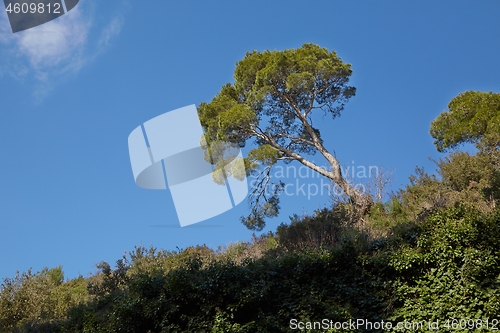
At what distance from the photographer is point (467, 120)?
58.0 feet

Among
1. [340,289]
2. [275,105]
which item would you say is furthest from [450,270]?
[275,105]

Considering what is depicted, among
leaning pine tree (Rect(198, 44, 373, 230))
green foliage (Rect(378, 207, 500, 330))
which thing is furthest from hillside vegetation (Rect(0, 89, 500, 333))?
leaning pine tree (Rect(198, 44, 373, 230))

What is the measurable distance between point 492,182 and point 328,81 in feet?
25.8

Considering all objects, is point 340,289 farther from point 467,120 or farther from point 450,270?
point 467,120

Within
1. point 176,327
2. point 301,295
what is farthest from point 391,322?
point 176,327

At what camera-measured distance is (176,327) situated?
7.31m

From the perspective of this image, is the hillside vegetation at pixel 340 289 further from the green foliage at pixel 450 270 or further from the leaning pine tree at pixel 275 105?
the leaning pine tree at pixel 275 105

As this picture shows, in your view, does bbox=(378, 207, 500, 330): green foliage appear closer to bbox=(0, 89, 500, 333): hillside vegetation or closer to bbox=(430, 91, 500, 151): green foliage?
bbox=(0, 89, 500, 333): hillside vegetation

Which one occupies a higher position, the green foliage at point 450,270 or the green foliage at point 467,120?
the green foliage at point 467,120

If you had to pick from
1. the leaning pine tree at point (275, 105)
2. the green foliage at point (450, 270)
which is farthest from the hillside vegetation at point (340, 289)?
the leaning pine tree at point (275, 105)

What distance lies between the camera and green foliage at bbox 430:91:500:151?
16.8 metres

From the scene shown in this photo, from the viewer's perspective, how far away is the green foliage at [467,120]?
1678 centimetres

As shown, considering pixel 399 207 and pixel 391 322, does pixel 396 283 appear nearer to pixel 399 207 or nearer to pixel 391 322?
pixel 391 322

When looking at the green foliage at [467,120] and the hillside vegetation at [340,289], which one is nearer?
the hillside vegetation at [340,289]
